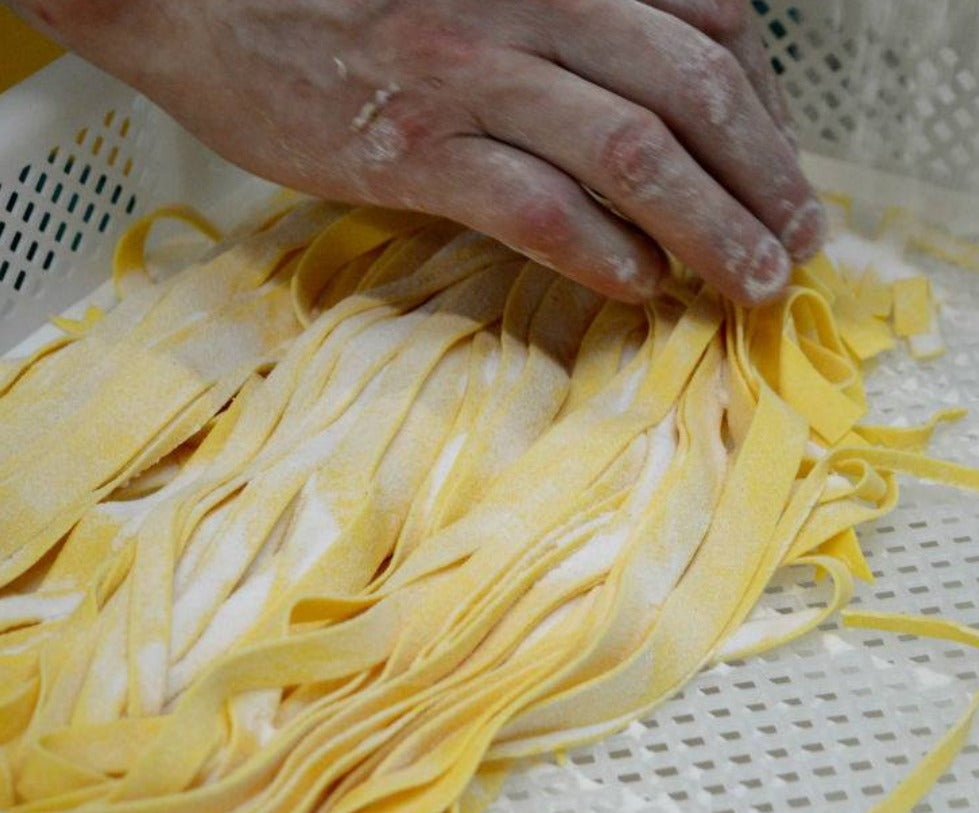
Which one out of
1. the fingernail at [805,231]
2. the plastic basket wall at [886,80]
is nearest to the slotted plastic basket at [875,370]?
the plastic basket wall at [886,80]

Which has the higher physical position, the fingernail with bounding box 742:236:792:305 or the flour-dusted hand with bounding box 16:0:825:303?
the flour-dusted hand with bounding box 16:0:825:303

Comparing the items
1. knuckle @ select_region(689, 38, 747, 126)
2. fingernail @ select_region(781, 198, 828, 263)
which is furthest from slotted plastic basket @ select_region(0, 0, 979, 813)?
knuckle @ select_region(689, 38, 747, 126)

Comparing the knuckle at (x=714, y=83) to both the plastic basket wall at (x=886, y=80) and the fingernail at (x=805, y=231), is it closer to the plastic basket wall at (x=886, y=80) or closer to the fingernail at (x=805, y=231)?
the fingernail at (x=805, y=231)

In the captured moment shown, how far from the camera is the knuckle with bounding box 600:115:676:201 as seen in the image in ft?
2.47

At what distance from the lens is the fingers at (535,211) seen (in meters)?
0.77

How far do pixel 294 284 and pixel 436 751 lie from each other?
35 cm

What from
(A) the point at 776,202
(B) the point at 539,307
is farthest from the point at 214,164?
(A) the point at 776,202

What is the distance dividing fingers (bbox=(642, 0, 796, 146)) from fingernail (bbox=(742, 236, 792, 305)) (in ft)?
0.26

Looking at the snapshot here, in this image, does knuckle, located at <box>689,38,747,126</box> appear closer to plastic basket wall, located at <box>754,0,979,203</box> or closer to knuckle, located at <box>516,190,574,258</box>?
knuckle, located at <box>516,190,574,258</box>

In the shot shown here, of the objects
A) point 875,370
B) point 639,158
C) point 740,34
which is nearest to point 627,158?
point 639,158

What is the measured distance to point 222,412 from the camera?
85 cm

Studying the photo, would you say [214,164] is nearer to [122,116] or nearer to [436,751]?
[122,116]

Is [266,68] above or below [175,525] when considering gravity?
above

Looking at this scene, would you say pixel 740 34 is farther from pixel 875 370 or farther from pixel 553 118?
pixel 875 370
